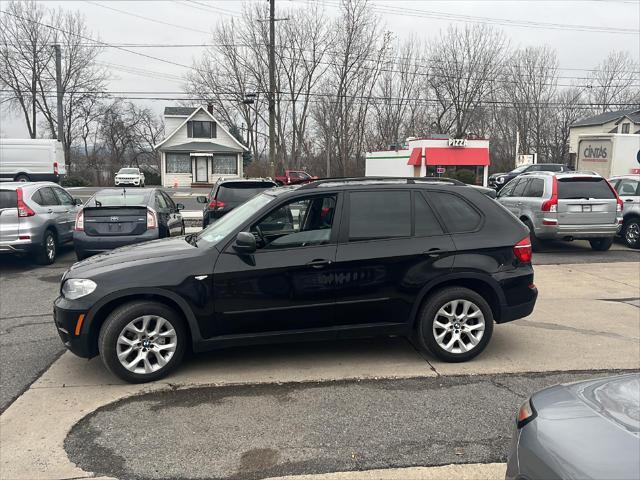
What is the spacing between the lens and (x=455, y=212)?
199 inches

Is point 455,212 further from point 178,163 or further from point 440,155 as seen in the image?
point 178,163

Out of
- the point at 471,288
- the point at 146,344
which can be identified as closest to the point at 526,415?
the point at 471,288

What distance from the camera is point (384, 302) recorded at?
15.6 ft

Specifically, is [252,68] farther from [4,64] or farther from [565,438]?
[565,438]

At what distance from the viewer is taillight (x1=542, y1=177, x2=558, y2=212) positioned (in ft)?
35.8

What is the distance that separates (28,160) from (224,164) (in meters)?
21.7

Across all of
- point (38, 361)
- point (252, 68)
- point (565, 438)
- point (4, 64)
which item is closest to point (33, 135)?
point (4, 64)

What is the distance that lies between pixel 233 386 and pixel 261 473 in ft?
4.29

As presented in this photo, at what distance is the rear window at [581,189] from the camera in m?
11.0

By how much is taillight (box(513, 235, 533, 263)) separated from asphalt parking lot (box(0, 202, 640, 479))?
38.9 inches

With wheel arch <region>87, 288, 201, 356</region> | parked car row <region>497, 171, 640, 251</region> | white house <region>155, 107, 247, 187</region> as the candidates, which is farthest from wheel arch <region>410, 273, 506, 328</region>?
white house <region>155, 107, 247, 187</region>

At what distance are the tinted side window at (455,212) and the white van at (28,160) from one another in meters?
28.0

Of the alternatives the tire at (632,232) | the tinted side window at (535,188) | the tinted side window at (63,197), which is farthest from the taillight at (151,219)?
the tire at (632,232)

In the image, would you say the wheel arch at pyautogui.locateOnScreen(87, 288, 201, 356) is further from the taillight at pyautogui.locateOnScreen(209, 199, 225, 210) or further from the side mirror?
the taillight at pyautogui.locateOnScreen(209, 199, 225, 210)
